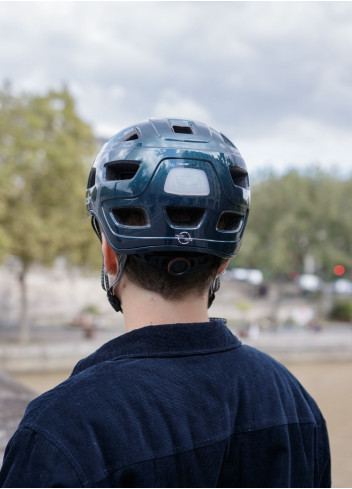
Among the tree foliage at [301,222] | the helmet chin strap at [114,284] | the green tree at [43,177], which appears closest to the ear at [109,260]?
the helmet chin strap at [114,284]

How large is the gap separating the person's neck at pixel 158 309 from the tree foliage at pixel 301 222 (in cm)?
3616

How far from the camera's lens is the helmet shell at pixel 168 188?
1.58 m

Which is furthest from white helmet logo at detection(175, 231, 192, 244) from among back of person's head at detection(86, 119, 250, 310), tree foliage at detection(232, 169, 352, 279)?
tree foliage at detection(232, 169, 352, 279)

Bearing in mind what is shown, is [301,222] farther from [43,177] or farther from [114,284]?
[114,284]

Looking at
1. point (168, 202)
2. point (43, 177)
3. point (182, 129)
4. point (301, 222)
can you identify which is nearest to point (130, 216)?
point (168, 202)

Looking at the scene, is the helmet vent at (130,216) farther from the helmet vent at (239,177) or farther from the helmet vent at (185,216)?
the helmet vent at (239,177)

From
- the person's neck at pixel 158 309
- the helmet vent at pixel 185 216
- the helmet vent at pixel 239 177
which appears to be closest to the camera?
the person's neck at pixel 158 309

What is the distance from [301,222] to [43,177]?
70.8 feet

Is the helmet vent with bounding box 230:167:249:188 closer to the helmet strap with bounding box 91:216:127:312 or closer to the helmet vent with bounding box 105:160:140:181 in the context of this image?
the helmet vent with bounding box 105:160:140:181

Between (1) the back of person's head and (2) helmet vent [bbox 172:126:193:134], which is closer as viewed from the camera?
(1) the back of person's head

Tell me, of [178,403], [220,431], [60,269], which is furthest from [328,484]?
[60,269]

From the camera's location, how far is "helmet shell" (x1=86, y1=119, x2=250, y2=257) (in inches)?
62.1

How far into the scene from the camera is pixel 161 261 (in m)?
1.57

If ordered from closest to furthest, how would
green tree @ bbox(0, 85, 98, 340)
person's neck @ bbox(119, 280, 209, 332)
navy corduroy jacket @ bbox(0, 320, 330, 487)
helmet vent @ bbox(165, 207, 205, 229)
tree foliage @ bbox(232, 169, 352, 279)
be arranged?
1. navy corduroy jacket @ bbox(0, 320, 330, 487)
2. person's neck @ bbox(119, 280, 209, 332)
3. helmet vent @ bbox(165, 207, 205, 229)
4. green tree @ bbox(0, 85, 98, 340)
5. tree foliage @ bbox(232, 169, 352, 279)
